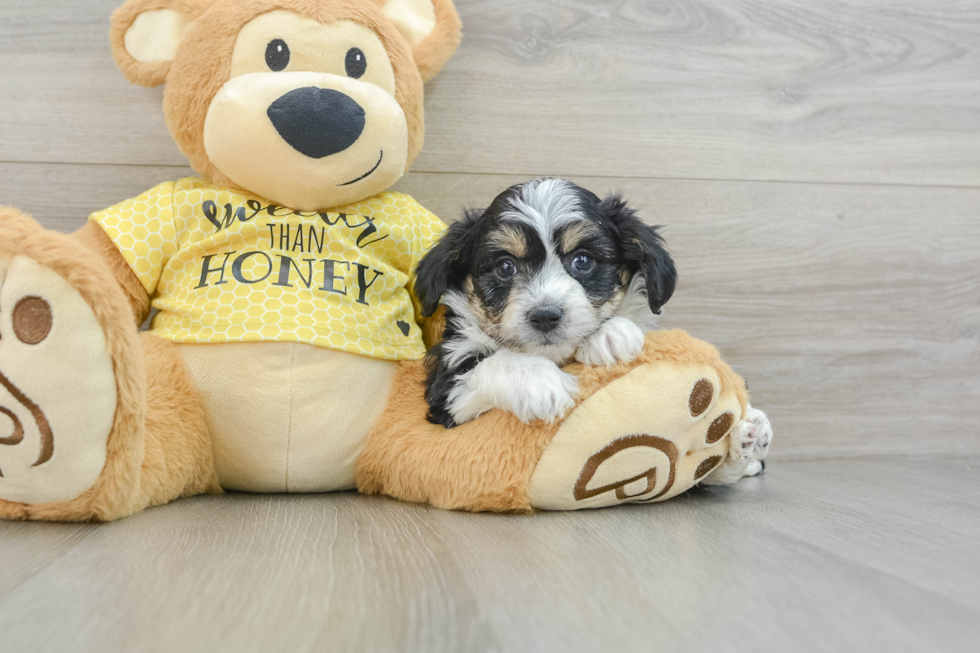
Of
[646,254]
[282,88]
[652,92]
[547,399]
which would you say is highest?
[652,92]

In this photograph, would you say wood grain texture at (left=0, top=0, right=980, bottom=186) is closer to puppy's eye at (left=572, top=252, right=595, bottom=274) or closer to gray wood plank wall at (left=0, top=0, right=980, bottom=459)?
gray wood plank wall at (left=0, top=0, right=980, bottom=459)

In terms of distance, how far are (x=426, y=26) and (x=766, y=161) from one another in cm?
105

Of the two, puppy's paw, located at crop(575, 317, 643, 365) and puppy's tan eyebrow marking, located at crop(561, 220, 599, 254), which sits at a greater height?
puppy's tan eyebrow marking, located at crop(561, 220, 599, 254)

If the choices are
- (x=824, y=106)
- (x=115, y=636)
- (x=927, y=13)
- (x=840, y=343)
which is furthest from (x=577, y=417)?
(x=927, y=13)

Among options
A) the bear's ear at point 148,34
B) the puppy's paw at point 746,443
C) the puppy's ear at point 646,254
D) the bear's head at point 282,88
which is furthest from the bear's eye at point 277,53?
the puppy's paw at point 746,443

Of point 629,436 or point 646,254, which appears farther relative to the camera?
point 646,254

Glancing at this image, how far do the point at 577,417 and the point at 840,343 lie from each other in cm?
125

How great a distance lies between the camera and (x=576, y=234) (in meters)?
1.37

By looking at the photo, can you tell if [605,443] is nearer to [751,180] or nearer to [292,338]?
[292,338]

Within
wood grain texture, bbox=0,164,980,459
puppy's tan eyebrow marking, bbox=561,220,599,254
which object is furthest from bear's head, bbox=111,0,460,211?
wood grain texture, bbox=0,164,980,459

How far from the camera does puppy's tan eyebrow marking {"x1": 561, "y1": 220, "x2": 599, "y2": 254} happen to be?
1.37m

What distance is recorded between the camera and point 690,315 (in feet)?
6.77

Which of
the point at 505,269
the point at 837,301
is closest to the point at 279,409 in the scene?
the point at 505,269

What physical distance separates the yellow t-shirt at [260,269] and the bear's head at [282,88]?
0.06 metres
